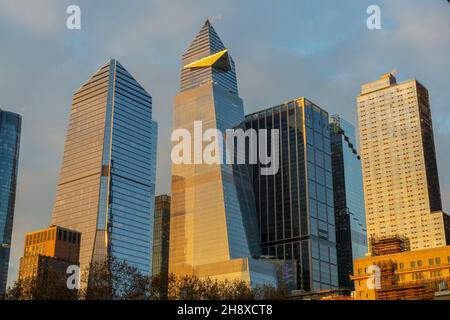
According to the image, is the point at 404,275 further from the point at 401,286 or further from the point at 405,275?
the point at 401,286

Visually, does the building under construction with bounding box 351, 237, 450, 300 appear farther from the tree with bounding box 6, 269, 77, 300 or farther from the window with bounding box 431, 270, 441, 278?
the tree with bounding box 6, 269, 77, 300

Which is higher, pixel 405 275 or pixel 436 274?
pixel 405 275

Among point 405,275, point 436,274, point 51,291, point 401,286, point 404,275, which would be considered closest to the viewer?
point 51,291

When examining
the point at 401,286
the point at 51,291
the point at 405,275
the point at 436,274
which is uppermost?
the point at 405,275

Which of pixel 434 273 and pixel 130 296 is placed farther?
pixel 434 273

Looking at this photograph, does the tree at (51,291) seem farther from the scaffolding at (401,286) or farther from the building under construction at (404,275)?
the building under construction at (404,275)

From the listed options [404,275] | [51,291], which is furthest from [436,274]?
[51,291]
